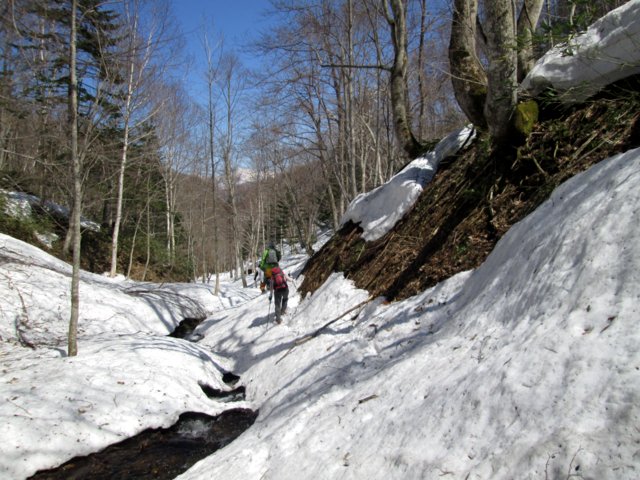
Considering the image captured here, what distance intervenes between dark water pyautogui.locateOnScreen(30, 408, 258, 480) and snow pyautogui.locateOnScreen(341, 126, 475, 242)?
175 inches

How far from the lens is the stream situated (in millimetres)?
3975

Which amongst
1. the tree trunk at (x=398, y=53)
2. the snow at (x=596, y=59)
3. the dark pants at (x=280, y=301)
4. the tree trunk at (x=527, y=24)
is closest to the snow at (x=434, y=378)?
the dark pants at (x=280, y=301)

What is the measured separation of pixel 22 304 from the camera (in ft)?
24.6

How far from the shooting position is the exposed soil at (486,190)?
3740 millimetres

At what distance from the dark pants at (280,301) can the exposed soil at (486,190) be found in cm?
182

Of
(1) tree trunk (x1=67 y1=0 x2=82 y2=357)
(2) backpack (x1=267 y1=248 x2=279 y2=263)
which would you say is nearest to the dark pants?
(2) backpack (x1=267 y1=248 x2=279 y2=263)

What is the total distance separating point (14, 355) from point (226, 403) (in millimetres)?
3987

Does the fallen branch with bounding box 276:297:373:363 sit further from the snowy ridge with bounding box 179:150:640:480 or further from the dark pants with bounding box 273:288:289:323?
the dark pants with bounding box 273:288:289:323

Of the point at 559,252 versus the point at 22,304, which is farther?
the point at 22,304

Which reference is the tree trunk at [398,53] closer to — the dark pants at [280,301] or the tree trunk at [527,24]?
the tree trunk at [527,24]

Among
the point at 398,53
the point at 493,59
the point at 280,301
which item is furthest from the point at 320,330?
the point at 398,53

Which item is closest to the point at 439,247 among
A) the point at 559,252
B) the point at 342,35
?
the point at 559,252

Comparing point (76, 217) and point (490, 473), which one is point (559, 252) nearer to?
point (490, 473)

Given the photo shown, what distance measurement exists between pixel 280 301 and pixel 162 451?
161 inches
